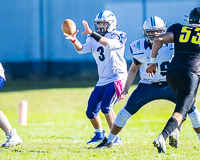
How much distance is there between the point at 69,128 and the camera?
30.2 feet

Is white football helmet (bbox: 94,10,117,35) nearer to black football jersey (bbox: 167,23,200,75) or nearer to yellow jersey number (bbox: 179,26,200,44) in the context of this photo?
black football jersey (bbox: 167,23,200,75)

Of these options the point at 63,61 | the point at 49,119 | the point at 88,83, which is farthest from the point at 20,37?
the point at 49,119

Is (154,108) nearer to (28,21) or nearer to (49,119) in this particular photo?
(49,119)

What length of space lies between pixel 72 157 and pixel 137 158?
0.71 meters

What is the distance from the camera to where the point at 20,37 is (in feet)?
71.8

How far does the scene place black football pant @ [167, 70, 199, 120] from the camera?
4746 mm

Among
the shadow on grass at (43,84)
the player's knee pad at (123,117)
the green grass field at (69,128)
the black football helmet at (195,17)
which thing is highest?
the black football helmet at (195,17)

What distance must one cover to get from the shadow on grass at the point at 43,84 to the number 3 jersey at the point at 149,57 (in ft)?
42.7

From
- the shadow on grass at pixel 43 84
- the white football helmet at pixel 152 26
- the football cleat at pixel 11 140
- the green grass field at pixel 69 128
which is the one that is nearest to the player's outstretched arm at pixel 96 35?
the white football helmet at pixel 152 26

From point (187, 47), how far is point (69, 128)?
4.81 meters

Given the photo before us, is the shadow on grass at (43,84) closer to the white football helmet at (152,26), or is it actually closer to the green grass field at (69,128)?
the green grass field at (69,128)

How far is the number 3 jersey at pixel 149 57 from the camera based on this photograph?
5582 millimetres

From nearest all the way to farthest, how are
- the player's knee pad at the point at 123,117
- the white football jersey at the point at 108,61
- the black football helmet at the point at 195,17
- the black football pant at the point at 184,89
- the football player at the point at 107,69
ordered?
the black football pant at the point at 184,89 → the black football helmet at the point at 195,17 → the player's knee pad at the point at 123,117 → the football player at the point at 107,69 → the white football jersey at the point at 108,61

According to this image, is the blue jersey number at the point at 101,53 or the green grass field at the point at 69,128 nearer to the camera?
the green grass field at the point at 69,128
